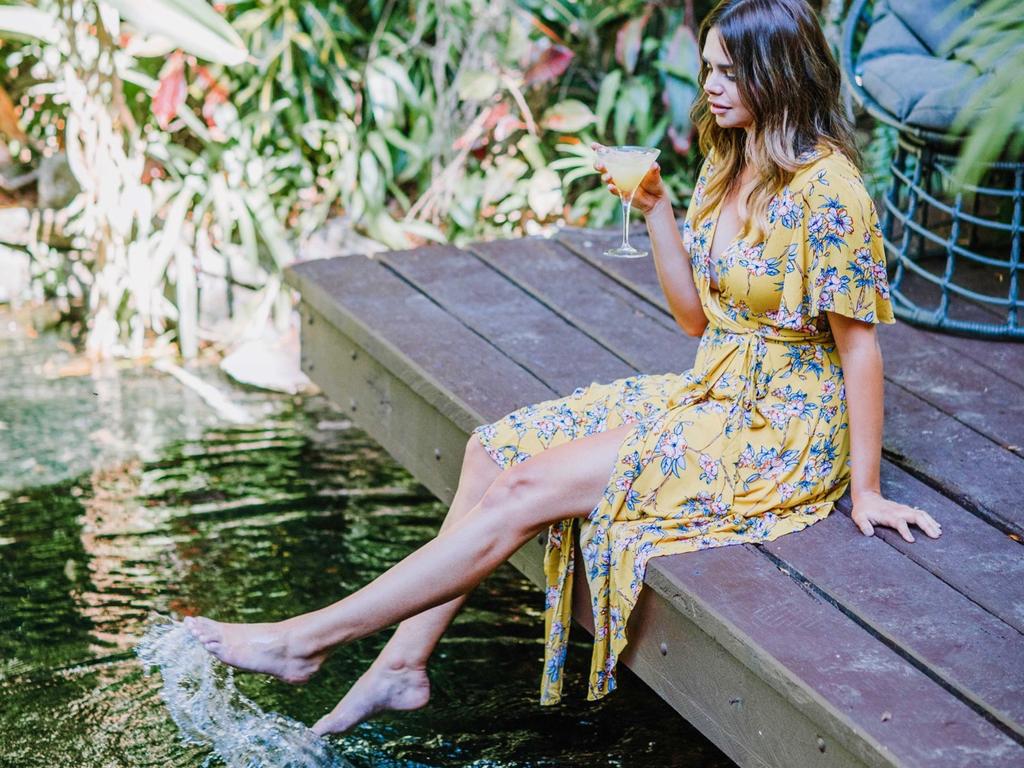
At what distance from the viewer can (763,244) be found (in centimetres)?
215

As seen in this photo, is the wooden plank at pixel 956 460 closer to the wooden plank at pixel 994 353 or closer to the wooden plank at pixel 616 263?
the wooden plank at pixel 994 353

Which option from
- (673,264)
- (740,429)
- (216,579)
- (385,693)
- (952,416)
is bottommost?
(216,579)

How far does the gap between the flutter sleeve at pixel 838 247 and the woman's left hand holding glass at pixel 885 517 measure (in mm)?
305

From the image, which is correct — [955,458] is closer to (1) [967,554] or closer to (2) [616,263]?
(1) [967,554]

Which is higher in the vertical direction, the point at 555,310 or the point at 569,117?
the point at 569,117

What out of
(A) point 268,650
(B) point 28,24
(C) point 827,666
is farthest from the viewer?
(B) point 28,24

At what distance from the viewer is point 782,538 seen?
2104 millimetres

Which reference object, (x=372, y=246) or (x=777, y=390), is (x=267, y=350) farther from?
(x=777, y=390)

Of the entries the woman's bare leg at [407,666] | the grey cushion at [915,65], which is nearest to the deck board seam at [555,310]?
the woman's bare leg at [407,666]

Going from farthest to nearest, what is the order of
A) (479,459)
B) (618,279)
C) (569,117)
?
(569,117), (618,279), (479,459)

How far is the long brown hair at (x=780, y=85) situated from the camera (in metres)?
2.08

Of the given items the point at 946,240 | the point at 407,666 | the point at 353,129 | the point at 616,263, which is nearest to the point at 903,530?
the point at 407,666

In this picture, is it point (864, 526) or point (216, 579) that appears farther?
point (216, 579)

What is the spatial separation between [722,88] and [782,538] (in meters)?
0.75
